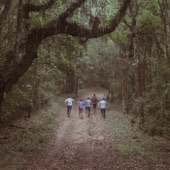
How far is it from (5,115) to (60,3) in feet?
25.1

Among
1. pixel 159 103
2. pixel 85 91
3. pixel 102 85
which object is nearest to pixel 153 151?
pixel 159 103

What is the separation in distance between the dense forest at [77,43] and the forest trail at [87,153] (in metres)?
3.15

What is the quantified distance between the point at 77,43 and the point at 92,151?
21.2 ft

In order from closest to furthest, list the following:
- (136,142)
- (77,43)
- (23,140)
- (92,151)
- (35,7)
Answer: (35,7) < (92,151) < (23,140) < (136,142) < (77,43)

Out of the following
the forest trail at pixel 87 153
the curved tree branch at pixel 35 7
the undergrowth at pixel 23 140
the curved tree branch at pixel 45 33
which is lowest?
the forest trail at pixel 87 153

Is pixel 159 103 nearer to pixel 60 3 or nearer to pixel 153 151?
pixel 153 151

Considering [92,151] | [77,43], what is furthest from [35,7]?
[92,151]

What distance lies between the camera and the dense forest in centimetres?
1499

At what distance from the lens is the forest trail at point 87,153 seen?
42.6ft

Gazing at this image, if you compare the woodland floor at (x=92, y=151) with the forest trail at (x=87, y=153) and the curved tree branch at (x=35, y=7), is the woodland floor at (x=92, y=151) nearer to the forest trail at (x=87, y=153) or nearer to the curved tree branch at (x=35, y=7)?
the forest trail at (x=87, y=153)

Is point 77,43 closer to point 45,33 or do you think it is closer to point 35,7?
point 45,33

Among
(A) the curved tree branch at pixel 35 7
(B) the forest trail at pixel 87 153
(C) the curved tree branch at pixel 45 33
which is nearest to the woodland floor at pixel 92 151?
(B) the forest trail at pixel 87 153

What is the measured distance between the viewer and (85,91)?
189ft

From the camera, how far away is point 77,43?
64.5 ft
